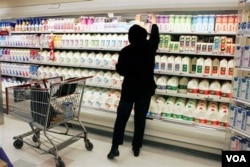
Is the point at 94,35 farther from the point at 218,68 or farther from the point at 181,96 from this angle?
the point at 218,68

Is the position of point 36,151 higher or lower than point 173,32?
lower

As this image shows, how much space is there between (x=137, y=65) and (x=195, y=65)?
0.88m

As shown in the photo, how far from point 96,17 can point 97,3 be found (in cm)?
42

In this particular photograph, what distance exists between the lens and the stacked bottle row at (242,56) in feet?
8.01

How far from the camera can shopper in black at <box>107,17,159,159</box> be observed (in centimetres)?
287

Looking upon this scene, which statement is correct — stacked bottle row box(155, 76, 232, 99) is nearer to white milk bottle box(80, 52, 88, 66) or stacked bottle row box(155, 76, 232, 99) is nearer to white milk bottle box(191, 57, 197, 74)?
white milk bottle box(191, 57, 197, 74)

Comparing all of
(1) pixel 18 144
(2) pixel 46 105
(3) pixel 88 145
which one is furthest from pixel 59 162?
(1) pixel 18 144

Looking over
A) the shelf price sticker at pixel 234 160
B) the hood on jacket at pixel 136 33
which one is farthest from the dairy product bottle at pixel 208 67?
the shelf price sticker at pixel 234 160

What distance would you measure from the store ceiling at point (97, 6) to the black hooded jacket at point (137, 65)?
0.57m

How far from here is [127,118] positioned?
10.2 ft

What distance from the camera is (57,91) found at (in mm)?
2943

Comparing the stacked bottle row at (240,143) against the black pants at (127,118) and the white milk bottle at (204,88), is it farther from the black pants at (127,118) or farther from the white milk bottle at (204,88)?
the black pants at (127,118)

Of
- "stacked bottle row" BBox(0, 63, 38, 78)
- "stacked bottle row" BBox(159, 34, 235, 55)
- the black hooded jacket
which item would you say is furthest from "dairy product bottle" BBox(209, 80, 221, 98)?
"stacked bottle row" BBox(0, 63, 38, 78)

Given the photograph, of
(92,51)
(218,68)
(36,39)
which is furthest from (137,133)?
(36,39)
